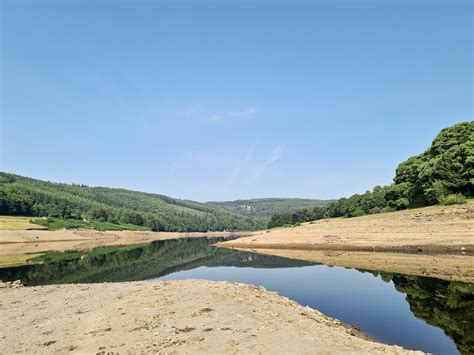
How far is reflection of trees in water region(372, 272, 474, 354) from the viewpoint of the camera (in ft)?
47.3

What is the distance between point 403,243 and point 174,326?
127 ft

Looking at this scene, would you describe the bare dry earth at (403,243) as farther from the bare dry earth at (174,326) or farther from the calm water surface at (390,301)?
the bare dry earth at (174,326)

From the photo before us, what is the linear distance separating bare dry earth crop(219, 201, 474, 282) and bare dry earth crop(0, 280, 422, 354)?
17.0m

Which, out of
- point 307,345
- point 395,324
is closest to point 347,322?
point 395,324

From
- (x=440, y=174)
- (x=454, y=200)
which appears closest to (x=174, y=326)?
(x=454, y=200)

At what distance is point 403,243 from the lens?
144 feet

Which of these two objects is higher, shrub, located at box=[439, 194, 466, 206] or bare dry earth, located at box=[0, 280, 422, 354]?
shrub, located at box=[439, 194, 466, 206]

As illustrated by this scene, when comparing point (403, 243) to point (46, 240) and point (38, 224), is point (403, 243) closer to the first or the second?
point (46, 240)

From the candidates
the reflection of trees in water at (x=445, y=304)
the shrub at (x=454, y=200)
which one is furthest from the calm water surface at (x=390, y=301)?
the shrub at (x=454, y=200)

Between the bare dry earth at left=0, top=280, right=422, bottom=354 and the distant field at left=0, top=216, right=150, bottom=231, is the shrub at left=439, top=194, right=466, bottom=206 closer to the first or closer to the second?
the bare dry earth at left=0, top=280, right=422, bottom=354

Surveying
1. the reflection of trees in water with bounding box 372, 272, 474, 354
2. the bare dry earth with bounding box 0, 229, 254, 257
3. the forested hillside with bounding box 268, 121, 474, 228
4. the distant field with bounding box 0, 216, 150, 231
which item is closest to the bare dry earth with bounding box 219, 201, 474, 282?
the reflection of trees in water with bounding box 372, 272, 474, 354

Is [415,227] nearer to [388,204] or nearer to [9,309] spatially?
[388,204]

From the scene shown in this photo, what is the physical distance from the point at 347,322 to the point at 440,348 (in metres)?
5.08

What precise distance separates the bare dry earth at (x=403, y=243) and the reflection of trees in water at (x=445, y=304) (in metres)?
2.24
